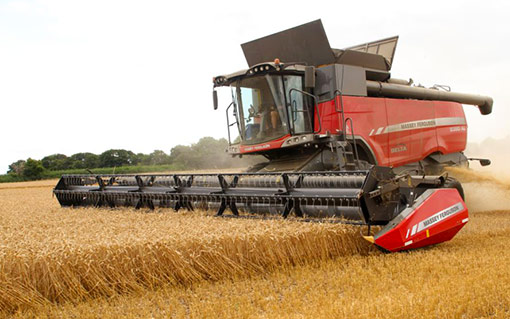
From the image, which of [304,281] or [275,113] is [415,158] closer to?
[275,113]

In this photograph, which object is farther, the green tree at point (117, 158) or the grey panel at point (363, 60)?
the green tree at point (117, 158)

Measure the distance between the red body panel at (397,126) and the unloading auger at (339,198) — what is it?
1240 mm

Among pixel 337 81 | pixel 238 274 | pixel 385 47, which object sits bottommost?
pixel 238 274

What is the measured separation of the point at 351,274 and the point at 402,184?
3.88ft

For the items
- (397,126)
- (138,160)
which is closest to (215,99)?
(397,126)

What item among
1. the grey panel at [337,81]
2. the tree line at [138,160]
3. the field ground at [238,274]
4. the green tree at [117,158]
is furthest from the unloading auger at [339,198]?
the green tree at [117,158]

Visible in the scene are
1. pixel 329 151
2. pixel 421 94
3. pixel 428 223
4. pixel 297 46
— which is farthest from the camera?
pixel 421 94

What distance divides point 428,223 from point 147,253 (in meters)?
2.18

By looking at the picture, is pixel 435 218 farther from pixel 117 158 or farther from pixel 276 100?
pixel 117 158

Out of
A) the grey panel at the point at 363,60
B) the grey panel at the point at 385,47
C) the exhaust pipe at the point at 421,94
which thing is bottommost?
the exhaust pipe at the point at 421,94

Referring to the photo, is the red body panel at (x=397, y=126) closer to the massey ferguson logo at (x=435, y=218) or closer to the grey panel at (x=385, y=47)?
the grey panel at (x=385, y=47)

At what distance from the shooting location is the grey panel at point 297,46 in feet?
19.8

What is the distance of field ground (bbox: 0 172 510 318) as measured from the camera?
2.61 metres

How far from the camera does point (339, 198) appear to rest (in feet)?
12.5
